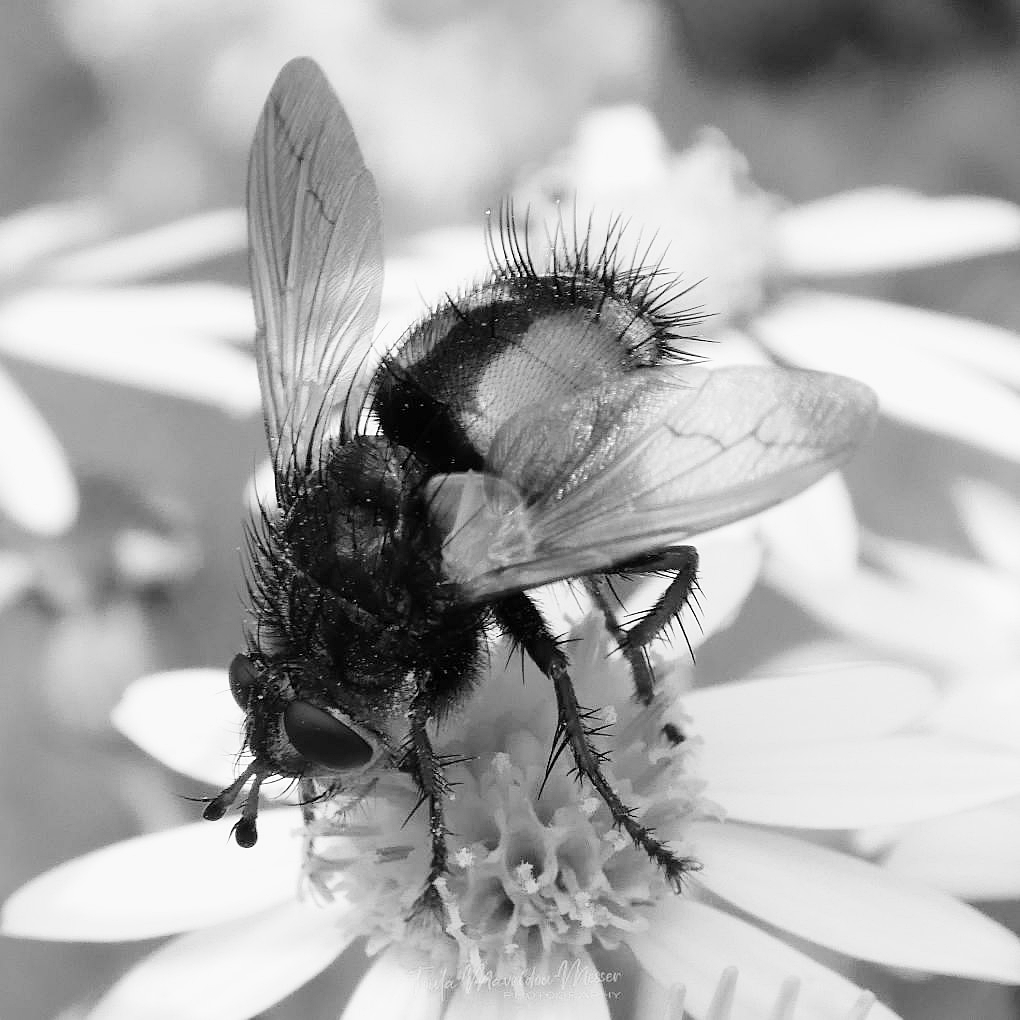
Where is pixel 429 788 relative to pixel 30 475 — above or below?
below

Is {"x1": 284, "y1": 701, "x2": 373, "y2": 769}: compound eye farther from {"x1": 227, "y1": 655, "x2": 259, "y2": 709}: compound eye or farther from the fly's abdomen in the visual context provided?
the fly's abdomen

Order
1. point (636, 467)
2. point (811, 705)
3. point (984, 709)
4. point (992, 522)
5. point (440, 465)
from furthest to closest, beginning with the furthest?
1. point (992, 522)
2. point (984, 709)
3. point (811, 705)
4. point (440, 465)
5. point (636, 467)

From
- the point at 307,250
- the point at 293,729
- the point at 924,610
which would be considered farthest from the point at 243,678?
the point at 924,610

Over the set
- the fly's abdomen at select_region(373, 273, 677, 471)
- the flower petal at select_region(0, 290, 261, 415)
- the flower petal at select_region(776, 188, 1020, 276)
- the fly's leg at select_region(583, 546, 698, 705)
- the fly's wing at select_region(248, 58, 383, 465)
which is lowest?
the fly's leg at select_region(583, 546, 698, 705)

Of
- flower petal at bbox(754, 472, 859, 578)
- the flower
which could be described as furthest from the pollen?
flower petal at bbox(754, 472, 859, 578)

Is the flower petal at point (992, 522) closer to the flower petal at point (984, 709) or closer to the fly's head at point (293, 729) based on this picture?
the flower petal at point (984, 709)

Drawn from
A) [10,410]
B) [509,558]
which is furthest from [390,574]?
[10,410]

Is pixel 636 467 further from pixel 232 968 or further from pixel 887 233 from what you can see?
pixel 887 233

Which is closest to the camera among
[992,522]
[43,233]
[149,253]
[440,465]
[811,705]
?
[440,465]
